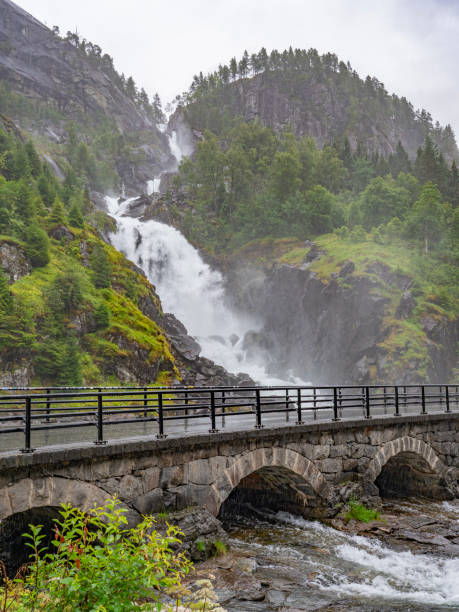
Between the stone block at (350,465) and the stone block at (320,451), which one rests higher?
the stone block at (320,451)

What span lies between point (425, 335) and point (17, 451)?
41.4 metres

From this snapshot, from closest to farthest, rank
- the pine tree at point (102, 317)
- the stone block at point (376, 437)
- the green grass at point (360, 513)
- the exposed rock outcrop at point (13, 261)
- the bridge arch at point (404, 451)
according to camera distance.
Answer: the green grass at point (360, 513) < the bridge arch at point (404, 451) < the stone block at point (376, 437) < the pine tree at point (102, 317) < the exposed rock outcrop at point (13, 261)

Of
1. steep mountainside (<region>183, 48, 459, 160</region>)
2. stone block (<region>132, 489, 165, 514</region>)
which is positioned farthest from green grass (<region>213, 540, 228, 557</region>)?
steep mountainside (<region>183, 48, 459, 160</region>)

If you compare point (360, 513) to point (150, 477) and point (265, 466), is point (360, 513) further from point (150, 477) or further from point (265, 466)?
point (150, 477)

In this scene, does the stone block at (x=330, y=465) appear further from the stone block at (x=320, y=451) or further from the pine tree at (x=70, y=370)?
the pine tree at (x=70, y=370)

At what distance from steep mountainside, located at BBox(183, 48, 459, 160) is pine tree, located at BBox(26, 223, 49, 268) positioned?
257 feet

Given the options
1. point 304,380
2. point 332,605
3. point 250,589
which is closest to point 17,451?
point 250,589

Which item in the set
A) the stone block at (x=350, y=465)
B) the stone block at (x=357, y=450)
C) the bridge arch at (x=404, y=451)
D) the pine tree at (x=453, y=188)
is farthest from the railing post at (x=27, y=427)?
the pine tree at (x=453, y=188)

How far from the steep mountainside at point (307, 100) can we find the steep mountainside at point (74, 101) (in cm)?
1661

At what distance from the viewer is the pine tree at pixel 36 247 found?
117ft

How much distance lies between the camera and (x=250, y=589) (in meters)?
9.30

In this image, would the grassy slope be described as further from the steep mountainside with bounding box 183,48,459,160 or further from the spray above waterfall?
the steep mountainside with bounding box 183,48,459,160

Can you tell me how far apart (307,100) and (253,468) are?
397 ft

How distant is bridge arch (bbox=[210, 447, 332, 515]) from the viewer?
36.5 ft
